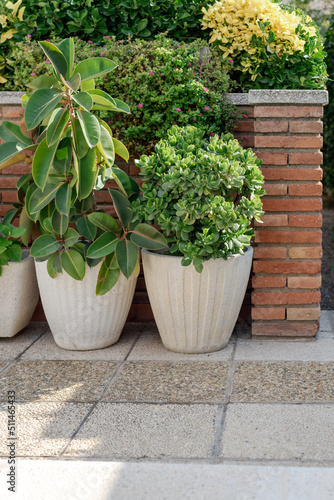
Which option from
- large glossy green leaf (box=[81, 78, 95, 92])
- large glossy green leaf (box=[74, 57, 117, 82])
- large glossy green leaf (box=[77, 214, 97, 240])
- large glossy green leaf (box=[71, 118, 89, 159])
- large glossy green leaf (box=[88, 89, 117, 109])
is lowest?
large glossy green leaf (box=[77, 214, 97, 240])

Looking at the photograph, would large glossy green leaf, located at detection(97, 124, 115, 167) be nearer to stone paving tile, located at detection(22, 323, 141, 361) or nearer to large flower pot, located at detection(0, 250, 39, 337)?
large flower pot, located at detection(0, 250, 39, 337)

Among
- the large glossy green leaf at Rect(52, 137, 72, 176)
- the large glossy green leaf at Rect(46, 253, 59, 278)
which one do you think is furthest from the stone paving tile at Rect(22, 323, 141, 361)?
the large glossy green leaf at Rect(52, 137, 72, 176)

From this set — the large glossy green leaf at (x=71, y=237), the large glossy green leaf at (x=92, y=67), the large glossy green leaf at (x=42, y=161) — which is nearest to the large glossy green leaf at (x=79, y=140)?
the large glossy green leaf at (x=42, y=161)

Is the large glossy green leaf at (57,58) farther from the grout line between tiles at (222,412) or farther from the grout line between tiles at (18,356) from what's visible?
the grout line between tiles at (222,412)

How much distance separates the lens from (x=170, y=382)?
9.57ft

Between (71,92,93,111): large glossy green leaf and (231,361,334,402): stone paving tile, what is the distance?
1510 millimetres

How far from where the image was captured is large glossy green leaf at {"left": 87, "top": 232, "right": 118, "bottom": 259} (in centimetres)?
314

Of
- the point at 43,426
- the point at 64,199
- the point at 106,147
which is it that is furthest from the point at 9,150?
the point at 43,426

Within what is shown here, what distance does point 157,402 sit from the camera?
8.83ft

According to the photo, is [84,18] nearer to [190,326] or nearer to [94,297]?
[94,297]

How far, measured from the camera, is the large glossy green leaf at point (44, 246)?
319 centimetres

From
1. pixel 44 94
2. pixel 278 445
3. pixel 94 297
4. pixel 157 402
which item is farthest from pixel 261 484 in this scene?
pixel 44 94

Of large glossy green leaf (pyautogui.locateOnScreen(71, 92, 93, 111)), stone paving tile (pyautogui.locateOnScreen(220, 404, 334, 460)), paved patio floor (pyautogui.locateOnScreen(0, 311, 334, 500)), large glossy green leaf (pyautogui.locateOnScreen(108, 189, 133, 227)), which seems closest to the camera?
paved patio floor (pyautogui.locateOnScreen(0, 311, 334, 500))

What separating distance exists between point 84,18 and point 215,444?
2901mm
